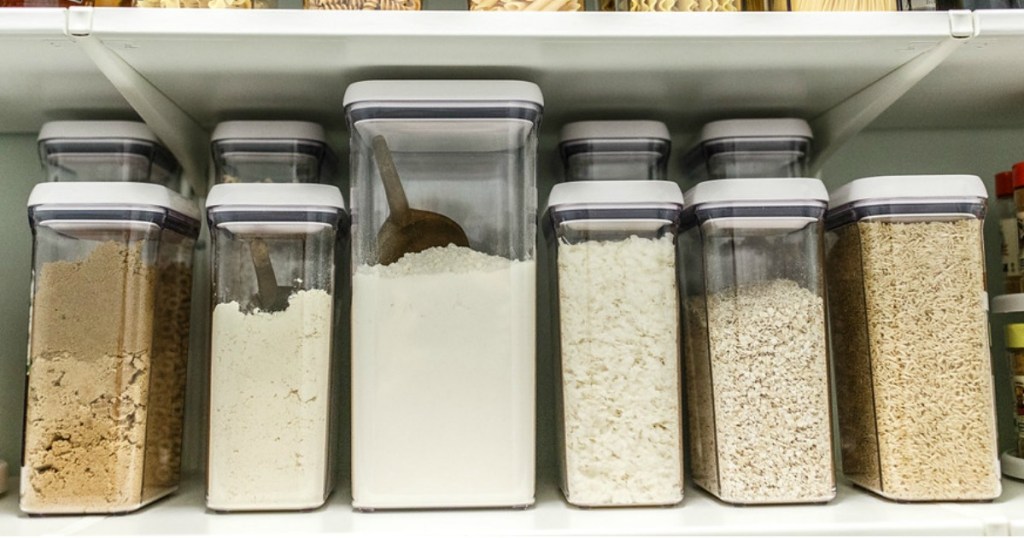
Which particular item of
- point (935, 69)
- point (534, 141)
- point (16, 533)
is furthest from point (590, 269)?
point (16, 533)

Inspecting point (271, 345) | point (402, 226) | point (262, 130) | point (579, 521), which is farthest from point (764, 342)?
point (262, 130)

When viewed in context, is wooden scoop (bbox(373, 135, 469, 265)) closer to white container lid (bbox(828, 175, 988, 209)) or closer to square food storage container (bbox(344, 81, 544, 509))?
square food storage container (bbox(344, 81, 544, 509))

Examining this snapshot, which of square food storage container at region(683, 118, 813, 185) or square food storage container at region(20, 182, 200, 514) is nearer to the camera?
square food storage container at region(20, 182, 200, 514)

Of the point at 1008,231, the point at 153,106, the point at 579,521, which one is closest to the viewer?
the point at 579,521

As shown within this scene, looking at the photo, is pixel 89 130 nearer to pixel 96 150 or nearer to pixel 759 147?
pixel 96 150

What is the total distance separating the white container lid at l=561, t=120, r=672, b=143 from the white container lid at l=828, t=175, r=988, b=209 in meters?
0.23

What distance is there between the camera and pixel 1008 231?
97cm

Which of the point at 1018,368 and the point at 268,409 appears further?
the point at 1018,368

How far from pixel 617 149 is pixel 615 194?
0.13m

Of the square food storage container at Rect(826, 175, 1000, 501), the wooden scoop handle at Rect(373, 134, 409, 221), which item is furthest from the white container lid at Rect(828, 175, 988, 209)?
the wooden scoop handle at Rect(373, 134, 409, 221)

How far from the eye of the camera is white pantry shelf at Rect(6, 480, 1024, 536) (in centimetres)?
69

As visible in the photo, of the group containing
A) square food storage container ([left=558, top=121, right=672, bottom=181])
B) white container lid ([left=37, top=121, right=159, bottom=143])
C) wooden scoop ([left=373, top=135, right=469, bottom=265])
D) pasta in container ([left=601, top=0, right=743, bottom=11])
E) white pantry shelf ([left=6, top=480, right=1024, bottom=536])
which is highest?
pasta in container ([left=601, top=0, right=743, bottom=11])

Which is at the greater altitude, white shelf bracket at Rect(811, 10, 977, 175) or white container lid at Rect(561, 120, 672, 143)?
white shelf bracket at Rect(811, 10, 977, 175)

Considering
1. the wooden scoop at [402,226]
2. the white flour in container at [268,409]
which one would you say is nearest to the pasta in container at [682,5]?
the wooden scoop at [402,226]
